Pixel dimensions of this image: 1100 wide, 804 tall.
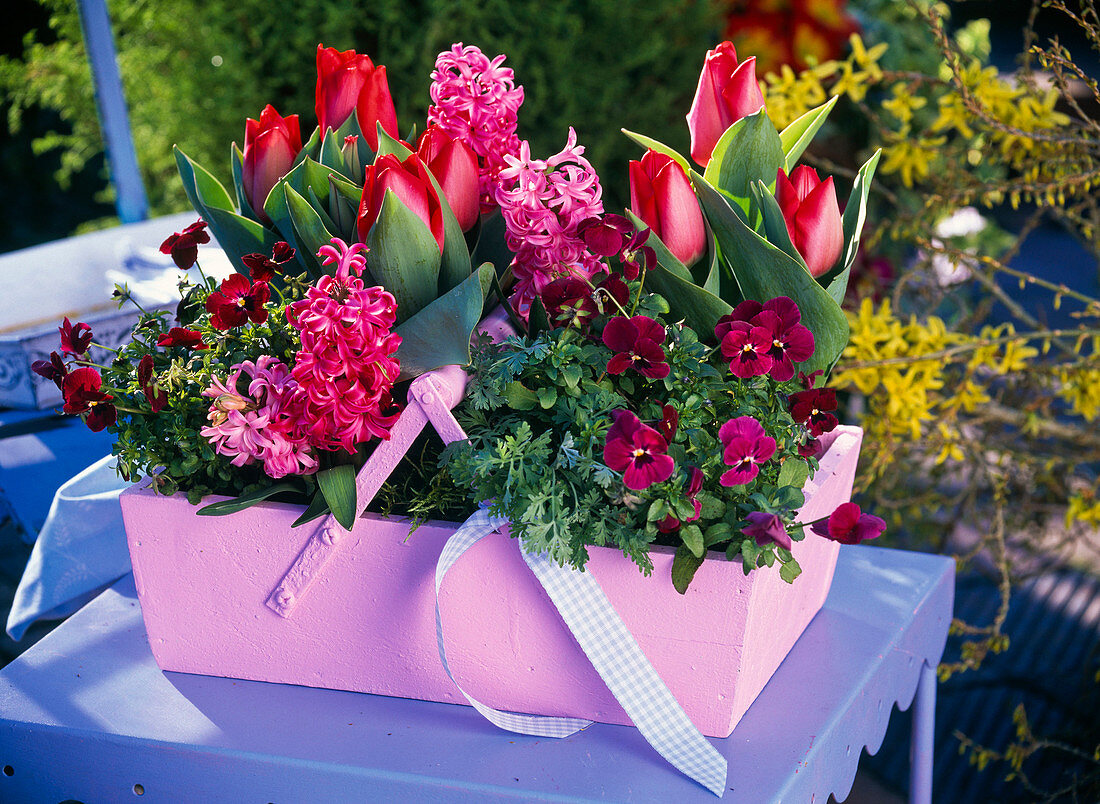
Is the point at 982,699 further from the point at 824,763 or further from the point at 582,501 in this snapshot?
the point at 582,501

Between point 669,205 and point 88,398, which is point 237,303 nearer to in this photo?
point 88,398

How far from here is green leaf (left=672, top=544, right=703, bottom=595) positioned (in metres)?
0.63

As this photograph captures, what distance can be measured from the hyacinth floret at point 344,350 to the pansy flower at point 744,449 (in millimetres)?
222

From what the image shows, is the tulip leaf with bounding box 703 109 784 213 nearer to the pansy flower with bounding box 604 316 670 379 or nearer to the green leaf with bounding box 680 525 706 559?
the pansy flower with bounding box 604 316 670 379

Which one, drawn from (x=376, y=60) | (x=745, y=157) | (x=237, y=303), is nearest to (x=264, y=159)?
(x=237, y=303)

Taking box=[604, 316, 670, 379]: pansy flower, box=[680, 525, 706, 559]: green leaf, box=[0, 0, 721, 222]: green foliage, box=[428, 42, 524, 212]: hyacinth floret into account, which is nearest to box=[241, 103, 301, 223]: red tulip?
box=[428, 42, 524, 212]: hyacinth floret

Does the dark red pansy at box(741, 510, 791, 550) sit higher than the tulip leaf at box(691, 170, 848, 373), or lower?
lower

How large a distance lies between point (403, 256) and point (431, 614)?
27 centimetres

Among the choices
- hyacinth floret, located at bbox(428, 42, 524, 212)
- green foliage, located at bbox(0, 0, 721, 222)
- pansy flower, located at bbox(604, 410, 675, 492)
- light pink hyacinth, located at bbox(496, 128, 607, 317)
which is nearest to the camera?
pansy flower, located at bbox(604, 410, 675, 492)

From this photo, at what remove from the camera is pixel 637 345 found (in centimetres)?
62

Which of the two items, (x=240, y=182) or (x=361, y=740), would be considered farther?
(x=240, y=182)

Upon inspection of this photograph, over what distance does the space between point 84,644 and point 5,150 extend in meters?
3.39

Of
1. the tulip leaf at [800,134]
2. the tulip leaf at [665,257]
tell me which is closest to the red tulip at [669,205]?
the tulip leaf at [665,257]

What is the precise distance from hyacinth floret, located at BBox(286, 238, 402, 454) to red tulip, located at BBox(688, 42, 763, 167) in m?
0.31
